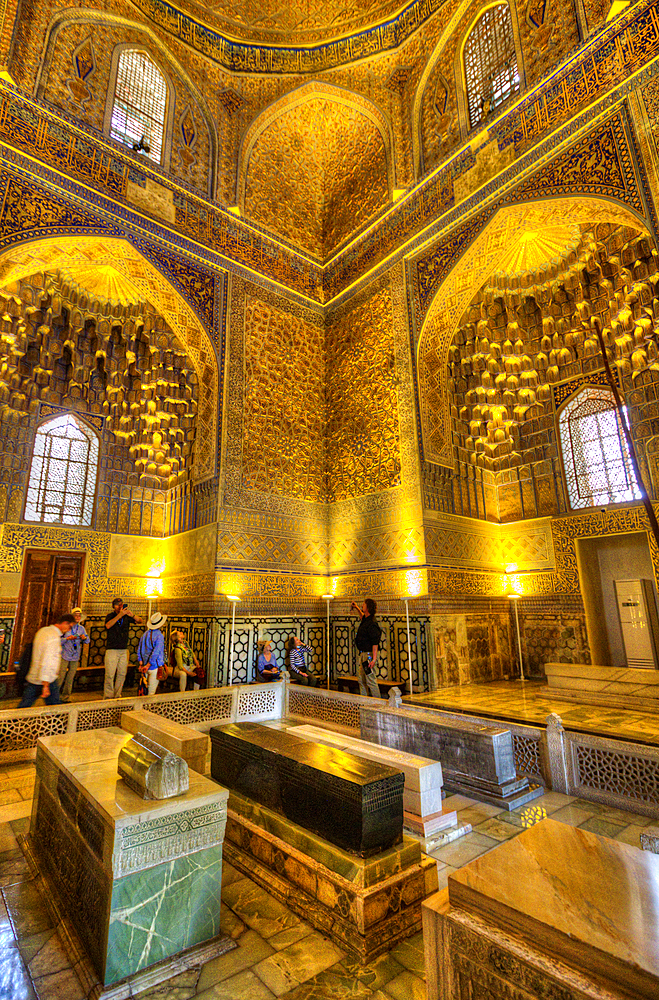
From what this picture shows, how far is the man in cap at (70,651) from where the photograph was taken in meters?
6.32

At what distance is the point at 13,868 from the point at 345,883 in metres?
1.87

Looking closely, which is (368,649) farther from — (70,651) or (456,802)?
(70,651)

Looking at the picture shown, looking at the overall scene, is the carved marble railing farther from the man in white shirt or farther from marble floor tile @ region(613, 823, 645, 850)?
marble floor tile @ region(613, 823, 645, 850)

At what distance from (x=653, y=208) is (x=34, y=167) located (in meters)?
7.58

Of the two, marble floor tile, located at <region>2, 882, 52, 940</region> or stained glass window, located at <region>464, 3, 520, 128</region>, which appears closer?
marble floor tile, located at <region>2, 882, 52, 940</region>

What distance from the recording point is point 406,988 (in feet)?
5.91

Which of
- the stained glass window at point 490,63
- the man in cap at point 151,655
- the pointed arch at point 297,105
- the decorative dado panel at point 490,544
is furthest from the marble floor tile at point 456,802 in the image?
the pointed arch at point 297,105

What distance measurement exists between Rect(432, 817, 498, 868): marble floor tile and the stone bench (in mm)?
1621

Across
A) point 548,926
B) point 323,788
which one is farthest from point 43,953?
point 548,926

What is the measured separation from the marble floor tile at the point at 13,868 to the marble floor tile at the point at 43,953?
59 cm

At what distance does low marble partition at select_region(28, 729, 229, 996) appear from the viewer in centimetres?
180

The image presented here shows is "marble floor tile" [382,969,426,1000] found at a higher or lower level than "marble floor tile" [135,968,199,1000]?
lower

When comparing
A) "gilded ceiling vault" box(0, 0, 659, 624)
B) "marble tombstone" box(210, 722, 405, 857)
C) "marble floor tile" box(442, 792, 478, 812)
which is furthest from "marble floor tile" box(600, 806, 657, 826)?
"gilded ceiling vault" box(0, 0, 659, 624)

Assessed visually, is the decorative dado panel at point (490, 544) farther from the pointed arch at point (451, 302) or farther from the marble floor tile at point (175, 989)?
the marble floor tile at point (175, 989)
